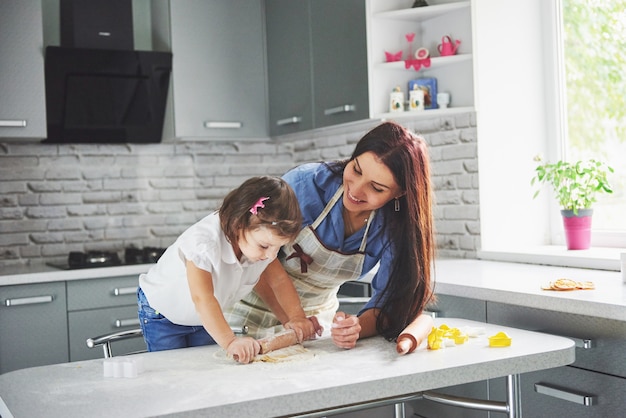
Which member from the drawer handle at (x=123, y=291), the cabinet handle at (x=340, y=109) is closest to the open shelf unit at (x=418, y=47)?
the cabinet handle at (x=340, y=109)

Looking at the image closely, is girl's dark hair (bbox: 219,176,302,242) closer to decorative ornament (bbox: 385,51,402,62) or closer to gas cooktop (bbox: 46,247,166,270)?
decorative ornament (bbox: 385,51,402,62)

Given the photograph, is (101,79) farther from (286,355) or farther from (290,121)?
(286,355)

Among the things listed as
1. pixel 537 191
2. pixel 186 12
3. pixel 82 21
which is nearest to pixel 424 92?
pixel 537 191

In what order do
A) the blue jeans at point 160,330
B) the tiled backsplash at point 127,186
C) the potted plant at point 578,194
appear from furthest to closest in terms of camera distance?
the tiled backsplash at point 127,186
the potted plant at point 578,194
the blue jeans at point 160,330

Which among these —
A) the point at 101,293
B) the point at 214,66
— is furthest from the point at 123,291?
the point at 214,66

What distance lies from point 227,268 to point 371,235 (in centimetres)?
43

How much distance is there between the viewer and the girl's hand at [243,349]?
1.66 meters

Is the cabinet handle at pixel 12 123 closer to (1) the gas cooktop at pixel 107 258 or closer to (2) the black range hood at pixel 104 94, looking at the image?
(2) the black range hood at pixel 104 94

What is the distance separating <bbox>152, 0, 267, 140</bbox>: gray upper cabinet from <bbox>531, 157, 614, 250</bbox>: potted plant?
1.77 meters

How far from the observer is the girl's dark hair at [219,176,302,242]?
6.00ft

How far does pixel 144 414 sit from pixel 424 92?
2.33 m

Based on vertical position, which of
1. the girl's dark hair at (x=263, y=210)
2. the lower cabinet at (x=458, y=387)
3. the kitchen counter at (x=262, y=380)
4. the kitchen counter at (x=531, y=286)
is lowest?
the lower cabinet at (x=458, y=387)

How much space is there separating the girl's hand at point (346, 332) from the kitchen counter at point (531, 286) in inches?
25.4

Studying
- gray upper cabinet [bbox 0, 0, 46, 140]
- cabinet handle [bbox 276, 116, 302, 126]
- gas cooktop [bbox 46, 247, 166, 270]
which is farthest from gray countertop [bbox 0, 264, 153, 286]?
cabinet handle [bbox 276, 116, 302, 126]
